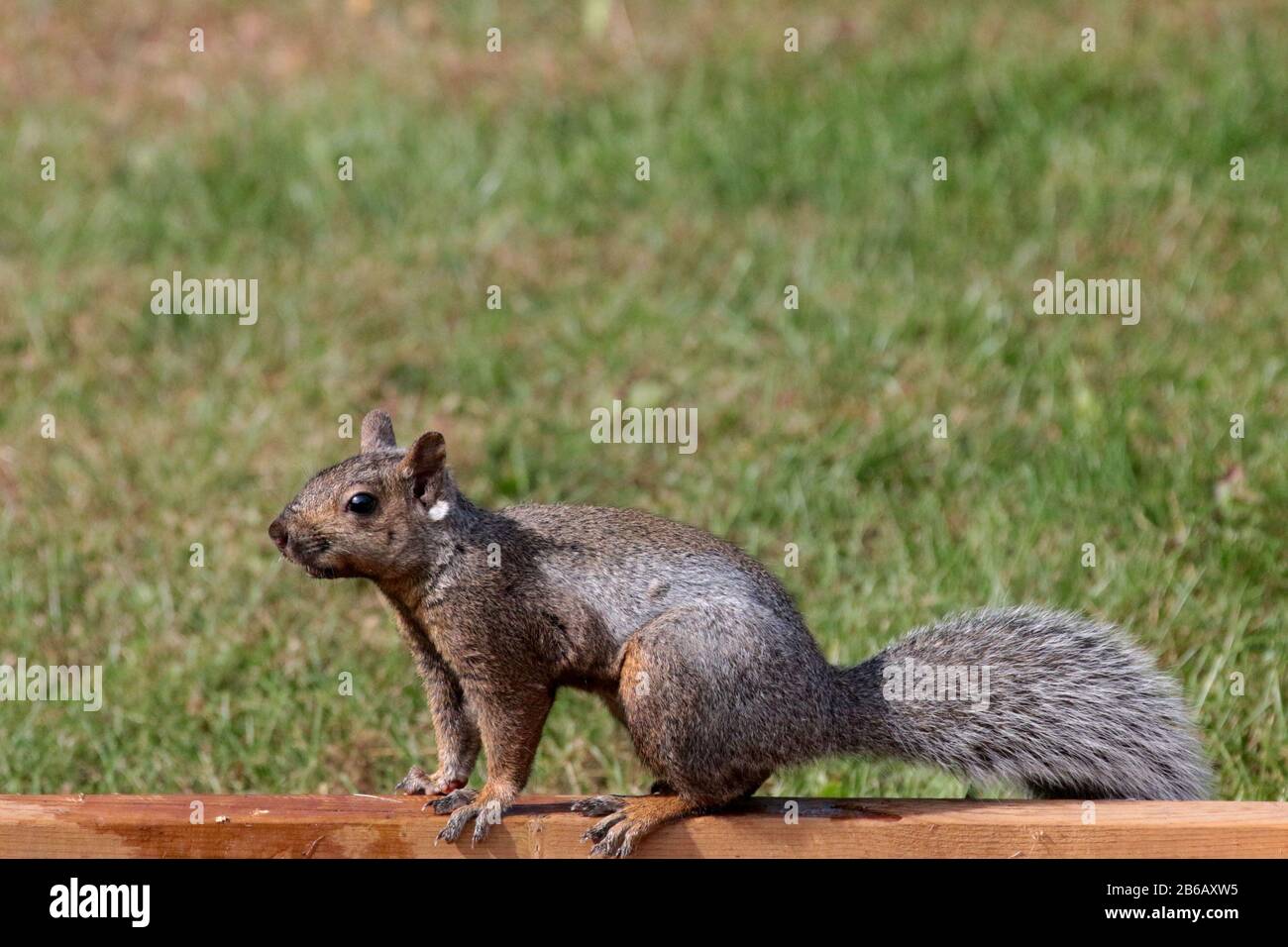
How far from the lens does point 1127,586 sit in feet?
15.5

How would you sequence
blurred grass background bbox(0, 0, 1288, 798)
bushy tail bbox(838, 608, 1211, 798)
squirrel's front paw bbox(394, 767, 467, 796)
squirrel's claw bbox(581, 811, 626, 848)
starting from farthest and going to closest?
blurred grass background bbox(0, 0, 1288, 798) < squirrel's front paw bbox(394, 767, 467, 796) < bushy tail bbox(838, 608, 1211, 798) < squirrel's claw bbox(581, 811, 626, 848)

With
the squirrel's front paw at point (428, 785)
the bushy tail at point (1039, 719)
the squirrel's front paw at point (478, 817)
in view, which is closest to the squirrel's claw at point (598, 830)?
the squirrel's front paw at point (478, 817)

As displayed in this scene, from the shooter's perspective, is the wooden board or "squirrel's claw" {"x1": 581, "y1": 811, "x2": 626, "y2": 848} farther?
"squirrel's claw" {"x1": 581, "y1": 811, "x2": 626, "y2": 848}

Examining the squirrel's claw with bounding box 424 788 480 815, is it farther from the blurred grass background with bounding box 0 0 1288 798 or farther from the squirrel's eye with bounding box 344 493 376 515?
the blurred grass background with bounding box 0 0 1288 798

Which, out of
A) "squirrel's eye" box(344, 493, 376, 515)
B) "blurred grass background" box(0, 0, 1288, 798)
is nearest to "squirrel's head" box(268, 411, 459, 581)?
"squirrel's eye" box(344, 493, 376, 515)

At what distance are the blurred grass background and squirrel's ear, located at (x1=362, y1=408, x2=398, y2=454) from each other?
113 cm

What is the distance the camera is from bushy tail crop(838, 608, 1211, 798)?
330 centimetres

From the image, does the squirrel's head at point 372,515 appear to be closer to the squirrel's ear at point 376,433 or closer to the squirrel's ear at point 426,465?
the squirrel's ear at point 426,465

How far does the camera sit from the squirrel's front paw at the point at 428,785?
3400 millimetres

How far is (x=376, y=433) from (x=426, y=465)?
0.85ft

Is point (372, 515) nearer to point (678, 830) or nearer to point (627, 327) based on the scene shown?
point (678, 830)

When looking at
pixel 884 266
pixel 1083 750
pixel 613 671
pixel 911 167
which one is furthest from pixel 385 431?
pixel 911 167

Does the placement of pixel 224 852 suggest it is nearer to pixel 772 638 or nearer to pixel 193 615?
pixel 772 638

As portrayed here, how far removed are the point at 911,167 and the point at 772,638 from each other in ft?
14.1
